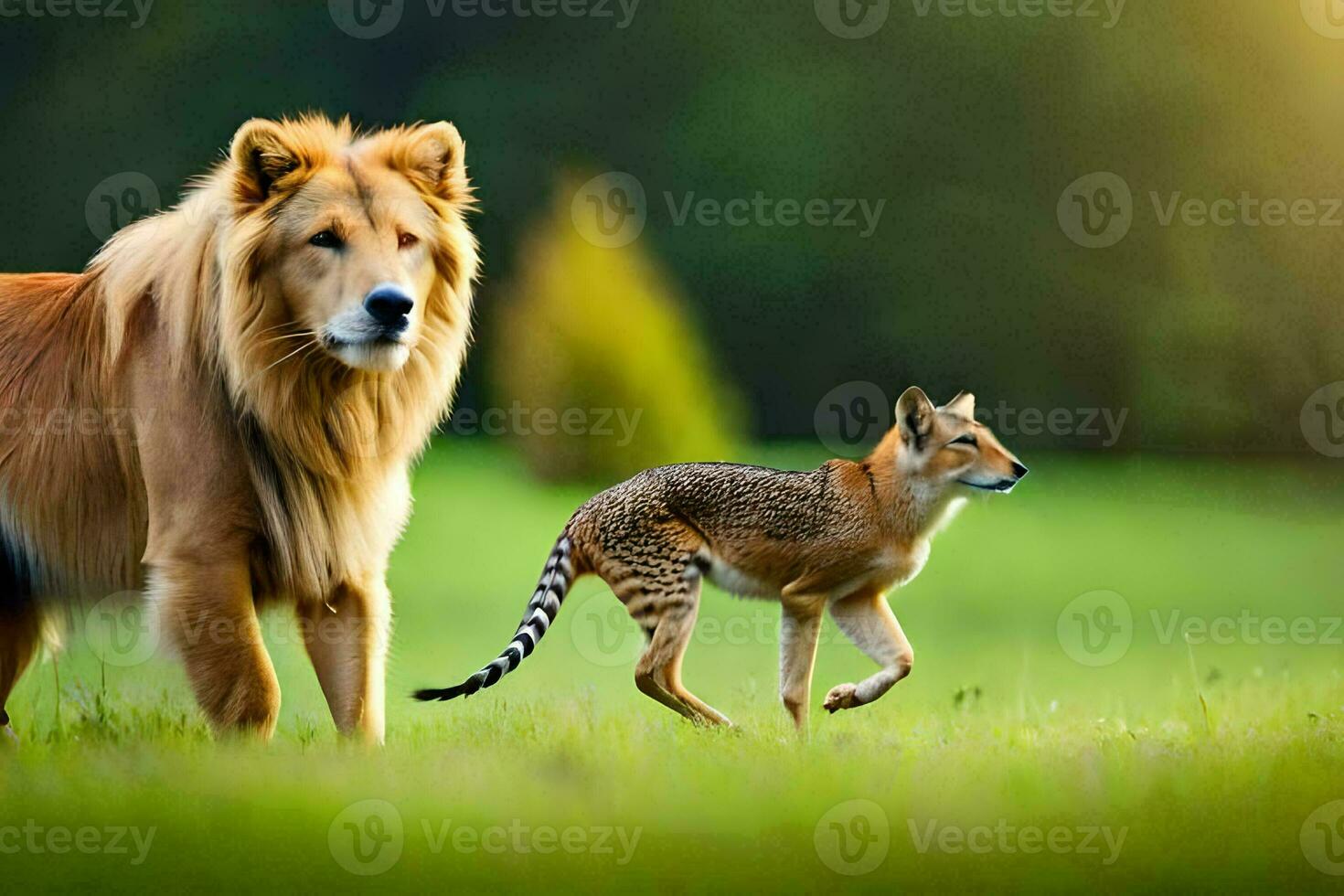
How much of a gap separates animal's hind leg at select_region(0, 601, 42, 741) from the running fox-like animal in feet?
5.81

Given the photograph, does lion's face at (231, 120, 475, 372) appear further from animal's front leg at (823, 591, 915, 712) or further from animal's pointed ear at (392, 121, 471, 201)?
animal's front leg at (823, 591, 915, 712)

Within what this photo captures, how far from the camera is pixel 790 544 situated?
6.25 meters

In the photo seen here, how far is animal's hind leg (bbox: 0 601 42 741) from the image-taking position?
5.76m

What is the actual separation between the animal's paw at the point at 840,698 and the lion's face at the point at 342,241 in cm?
204

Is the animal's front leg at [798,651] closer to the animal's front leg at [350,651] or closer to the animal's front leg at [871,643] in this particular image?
the animal's front leg at [871,643]

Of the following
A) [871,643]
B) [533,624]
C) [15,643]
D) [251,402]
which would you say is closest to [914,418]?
[871,643]

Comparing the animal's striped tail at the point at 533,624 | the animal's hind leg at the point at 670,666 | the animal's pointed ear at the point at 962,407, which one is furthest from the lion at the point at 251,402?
the animal's pointed ear at the point at 962,407

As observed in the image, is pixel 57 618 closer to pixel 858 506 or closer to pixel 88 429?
pixel 88 429

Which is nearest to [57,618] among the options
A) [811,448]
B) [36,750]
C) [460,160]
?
[36,750]

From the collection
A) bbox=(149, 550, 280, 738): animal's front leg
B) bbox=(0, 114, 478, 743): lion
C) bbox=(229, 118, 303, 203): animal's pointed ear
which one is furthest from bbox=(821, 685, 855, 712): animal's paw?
bbox=(229, 118, 303, 203): animal's pointed ear

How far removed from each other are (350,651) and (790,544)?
68.7 inches

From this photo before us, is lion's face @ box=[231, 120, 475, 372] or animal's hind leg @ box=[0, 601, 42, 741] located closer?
lion's face @ box=[231, 120, 475, 372]

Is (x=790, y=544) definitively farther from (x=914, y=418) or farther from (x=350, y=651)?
(x=350, y=651)

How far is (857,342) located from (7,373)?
11.4 meters
